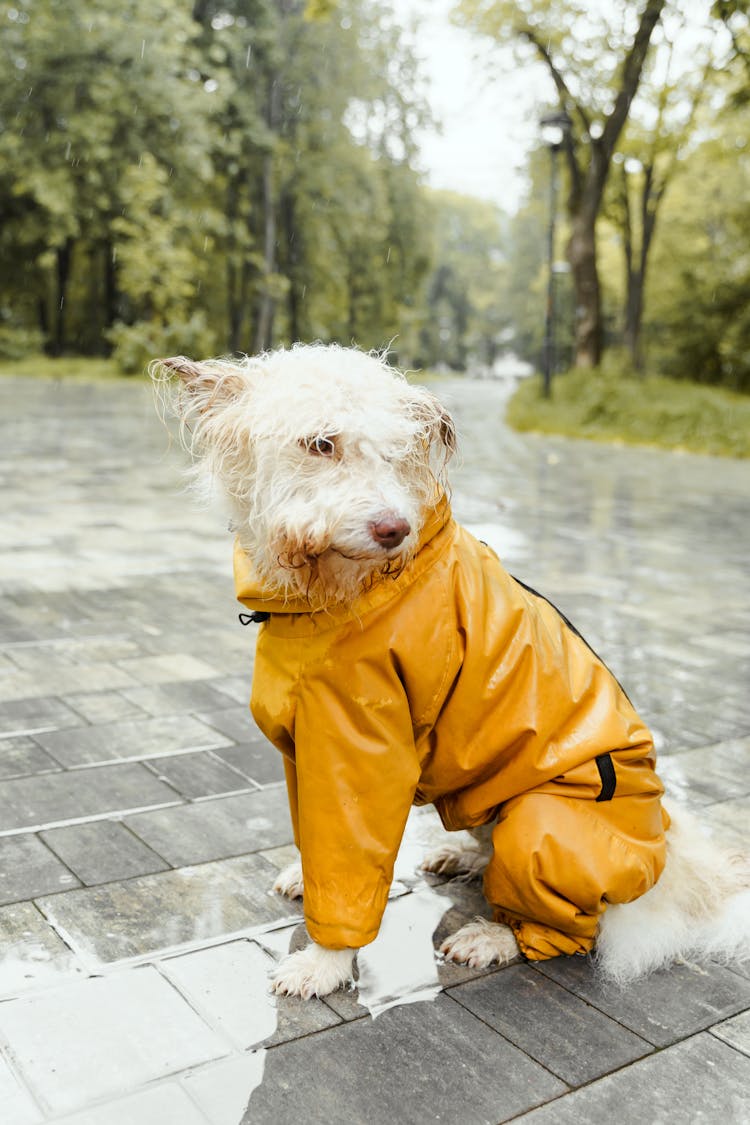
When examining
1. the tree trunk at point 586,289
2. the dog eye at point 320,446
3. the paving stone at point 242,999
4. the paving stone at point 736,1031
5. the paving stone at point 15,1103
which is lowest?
the paving stone at point 736,1031

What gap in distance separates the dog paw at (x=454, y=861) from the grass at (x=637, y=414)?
1407 centimetres

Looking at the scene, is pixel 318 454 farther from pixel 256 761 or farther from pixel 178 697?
pixel 178 697

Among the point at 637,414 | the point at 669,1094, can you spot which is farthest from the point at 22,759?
the point at 637,414

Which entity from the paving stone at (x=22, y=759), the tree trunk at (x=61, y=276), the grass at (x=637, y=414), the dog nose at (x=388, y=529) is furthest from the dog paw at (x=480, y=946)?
the tree trunk at (x=61, y=276)

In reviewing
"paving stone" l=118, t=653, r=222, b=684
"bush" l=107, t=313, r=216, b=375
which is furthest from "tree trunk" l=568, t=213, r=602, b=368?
"paving stone" l=118, t=653, r=222, b=684

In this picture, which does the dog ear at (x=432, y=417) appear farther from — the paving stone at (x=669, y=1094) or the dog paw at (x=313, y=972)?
the paving stone at (x=669, y=1094)

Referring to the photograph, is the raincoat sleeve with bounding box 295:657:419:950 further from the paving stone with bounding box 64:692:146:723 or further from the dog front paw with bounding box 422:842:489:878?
the paving stone with bounding box 64:692:146:723

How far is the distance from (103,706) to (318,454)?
7.93 feet

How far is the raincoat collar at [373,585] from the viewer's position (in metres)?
2.38

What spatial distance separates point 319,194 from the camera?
3303 centimetres

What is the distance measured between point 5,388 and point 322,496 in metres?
23.1

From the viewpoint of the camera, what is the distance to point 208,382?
2350 millimetres

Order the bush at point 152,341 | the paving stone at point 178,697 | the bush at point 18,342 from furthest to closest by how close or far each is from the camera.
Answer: the bush at point 18,342
the bush at point 152,341
the paving stone at point 178,697

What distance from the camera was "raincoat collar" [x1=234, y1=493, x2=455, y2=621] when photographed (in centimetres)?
238
